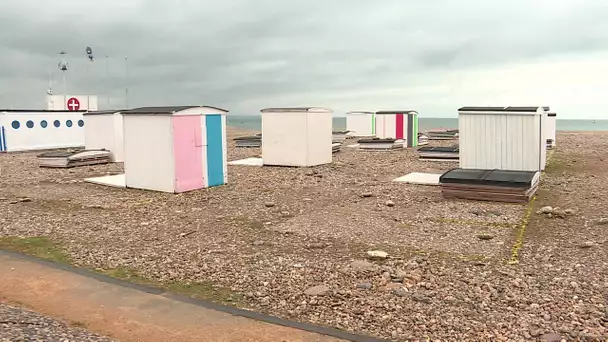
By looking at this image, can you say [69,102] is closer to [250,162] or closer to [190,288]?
[250,162]

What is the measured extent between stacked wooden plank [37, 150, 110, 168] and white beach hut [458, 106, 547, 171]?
652 inches

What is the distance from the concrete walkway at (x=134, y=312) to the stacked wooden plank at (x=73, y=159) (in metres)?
15.8

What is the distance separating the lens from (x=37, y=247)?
9.52m

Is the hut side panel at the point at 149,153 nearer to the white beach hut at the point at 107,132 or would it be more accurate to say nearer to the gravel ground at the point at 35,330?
the white beach hut at the point at 107,132

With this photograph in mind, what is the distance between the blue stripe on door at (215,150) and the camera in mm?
16636

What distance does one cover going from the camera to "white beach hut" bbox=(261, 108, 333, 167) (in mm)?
22031

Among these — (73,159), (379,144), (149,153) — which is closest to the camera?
(149,153)

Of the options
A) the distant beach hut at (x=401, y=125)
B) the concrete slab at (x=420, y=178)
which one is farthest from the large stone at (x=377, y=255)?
the distant beach hut at (x=401, y=125)

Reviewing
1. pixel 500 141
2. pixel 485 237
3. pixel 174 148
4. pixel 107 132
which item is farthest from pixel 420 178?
pixel 107 132

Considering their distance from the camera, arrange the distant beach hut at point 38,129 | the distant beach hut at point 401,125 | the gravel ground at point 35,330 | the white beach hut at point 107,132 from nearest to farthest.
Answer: the gravel ground at point 35,330 → the white beach hut at point 107,132 → the distant beach hut at point 38,129 → the distant beach hut at point 401,125

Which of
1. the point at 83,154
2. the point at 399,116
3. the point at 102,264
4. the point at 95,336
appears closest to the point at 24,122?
the point at 83,154

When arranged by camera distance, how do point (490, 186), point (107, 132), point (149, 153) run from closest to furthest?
point (490, 186) < point (149, 153) < point (107, 132)

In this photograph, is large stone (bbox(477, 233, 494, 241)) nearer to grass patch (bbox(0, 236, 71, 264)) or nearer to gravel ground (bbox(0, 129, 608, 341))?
gravel ground (bbox(0, 129, 608, 341))

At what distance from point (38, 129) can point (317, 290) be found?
31159mm
